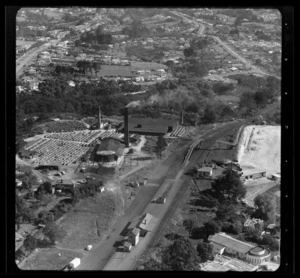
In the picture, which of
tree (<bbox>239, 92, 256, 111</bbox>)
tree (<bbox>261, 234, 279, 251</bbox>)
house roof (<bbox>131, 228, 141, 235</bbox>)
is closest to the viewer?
tree (<bbox>261, 234, 279, 251</bbox>)

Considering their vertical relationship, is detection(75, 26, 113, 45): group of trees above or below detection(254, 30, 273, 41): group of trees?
below

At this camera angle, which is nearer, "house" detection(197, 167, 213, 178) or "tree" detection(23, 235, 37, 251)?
"tree" detection(23, 235, 37, 251)

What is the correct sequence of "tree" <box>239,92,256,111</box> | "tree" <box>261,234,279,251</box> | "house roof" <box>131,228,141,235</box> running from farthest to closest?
"tree" <box>239,92,256,111</box>
"house roof" <box>131,228,141,235</box>
"tree" <box>261,234,279,251</box>

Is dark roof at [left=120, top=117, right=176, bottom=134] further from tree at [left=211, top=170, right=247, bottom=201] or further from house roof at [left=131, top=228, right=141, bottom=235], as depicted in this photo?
house roof at [left=131, top=228, right=141, bottom=235]

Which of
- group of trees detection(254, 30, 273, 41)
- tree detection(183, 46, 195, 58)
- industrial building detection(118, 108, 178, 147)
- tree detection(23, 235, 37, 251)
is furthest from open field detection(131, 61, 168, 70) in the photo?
tree detection(23, 235, 37, 251)
